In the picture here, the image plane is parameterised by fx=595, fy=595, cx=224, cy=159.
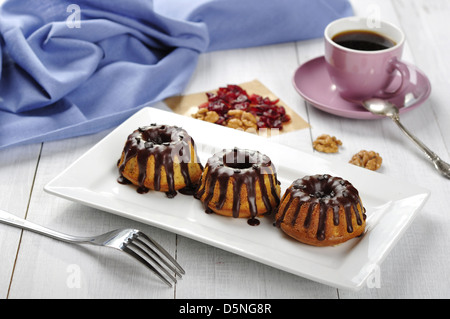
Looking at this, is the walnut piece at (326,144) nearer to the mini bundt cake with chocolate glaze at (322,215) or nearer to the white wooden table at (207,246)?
the white wooden table at (207,246)

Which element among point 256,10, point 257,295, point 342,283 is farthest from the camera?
point 256,10

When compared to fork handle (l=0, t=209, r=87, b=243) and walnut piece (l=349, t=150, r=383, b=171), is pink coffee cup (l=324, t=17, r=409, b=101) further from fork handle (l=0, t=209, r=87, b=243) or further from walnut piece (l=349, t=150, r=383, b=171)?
fork handle (l=0, t=209, r=87, b=243)

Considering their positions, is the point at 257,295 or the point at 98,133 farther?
the point at 98,133

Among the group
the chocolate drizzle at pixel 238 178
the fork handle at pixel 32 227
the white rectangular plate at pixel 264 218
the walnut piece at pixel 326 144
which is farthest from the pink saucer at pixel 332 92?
the fork handle at pixel 32 227

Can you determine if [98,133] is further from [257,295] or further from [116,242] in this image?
[257,295]

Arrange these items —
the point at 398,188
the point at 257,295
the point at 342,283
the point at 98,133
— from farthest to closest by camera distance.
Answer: the point at 98,133, the point at 398,188, the point at 257,295, the point at 342,283
